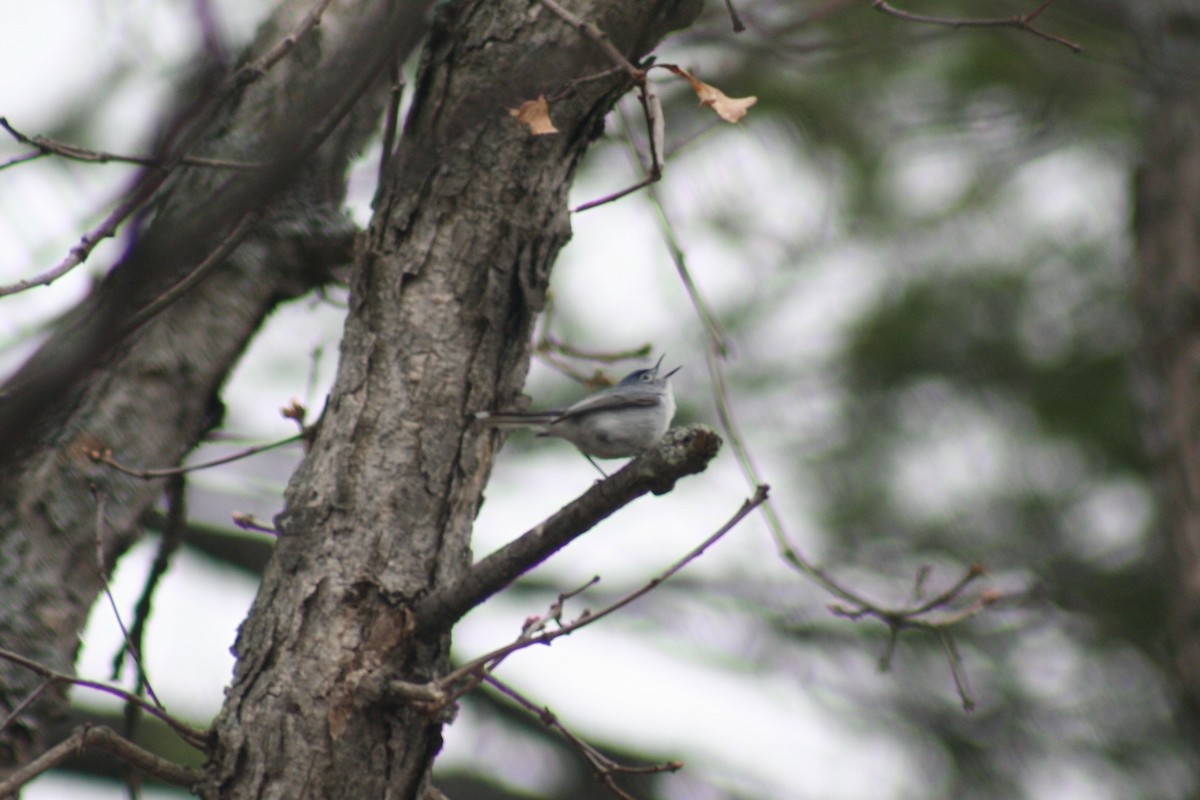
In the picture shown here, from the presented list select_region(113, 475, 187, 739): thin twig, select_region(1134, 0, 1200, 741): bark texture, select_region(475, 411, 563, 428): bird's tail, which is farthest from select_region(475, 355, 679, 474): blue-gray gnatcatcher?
select_region(1134, 0, 1200, 741): bark texture

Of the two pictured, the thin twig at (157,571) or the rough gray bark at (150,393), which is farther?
the rough gray bark at (150,393)

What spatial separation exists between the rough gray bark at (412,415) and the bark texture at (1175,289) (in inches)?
127

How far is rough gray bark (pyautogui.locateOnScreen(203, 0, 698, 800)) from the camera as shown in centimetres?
207

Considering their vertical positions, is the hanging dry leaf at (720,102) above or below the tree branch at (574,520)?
above

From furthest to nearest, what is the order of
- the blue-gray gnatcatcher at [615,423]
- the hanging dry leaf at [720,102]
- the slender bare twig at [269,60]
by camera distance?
the blue-gray gnatcatcher at [615,423] < the hanging dry leaf at [720,102] < the slender bare twig at [269,60]

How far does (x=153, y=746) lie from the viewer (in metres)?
4.45

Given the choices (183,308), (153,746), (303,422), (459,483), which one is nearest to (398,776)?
(459,483)

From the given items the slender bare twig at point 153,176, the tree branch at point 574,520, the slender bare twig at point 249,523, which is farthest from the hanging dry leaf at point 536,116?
the slender bare twig at point 249,523

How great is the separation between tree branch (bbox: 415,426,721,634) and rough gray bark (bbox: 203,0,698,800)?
0.10 meters

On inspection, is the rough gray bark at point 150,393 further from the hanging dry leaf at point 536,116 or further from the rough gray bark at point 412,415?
the hanging dry leaf at point 536,116

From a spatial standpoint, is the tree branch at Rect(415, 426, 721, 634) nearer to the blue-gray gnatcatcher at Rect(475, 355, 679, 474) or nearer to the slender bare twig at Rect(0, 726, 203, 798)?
the slender bare twig at Rect(0, 726, 203, 798)

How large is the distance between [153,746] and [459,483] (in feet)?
9.20

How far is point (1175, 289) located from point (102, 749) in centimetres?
454

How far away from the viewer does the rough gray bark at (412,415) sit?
207 centimetres
